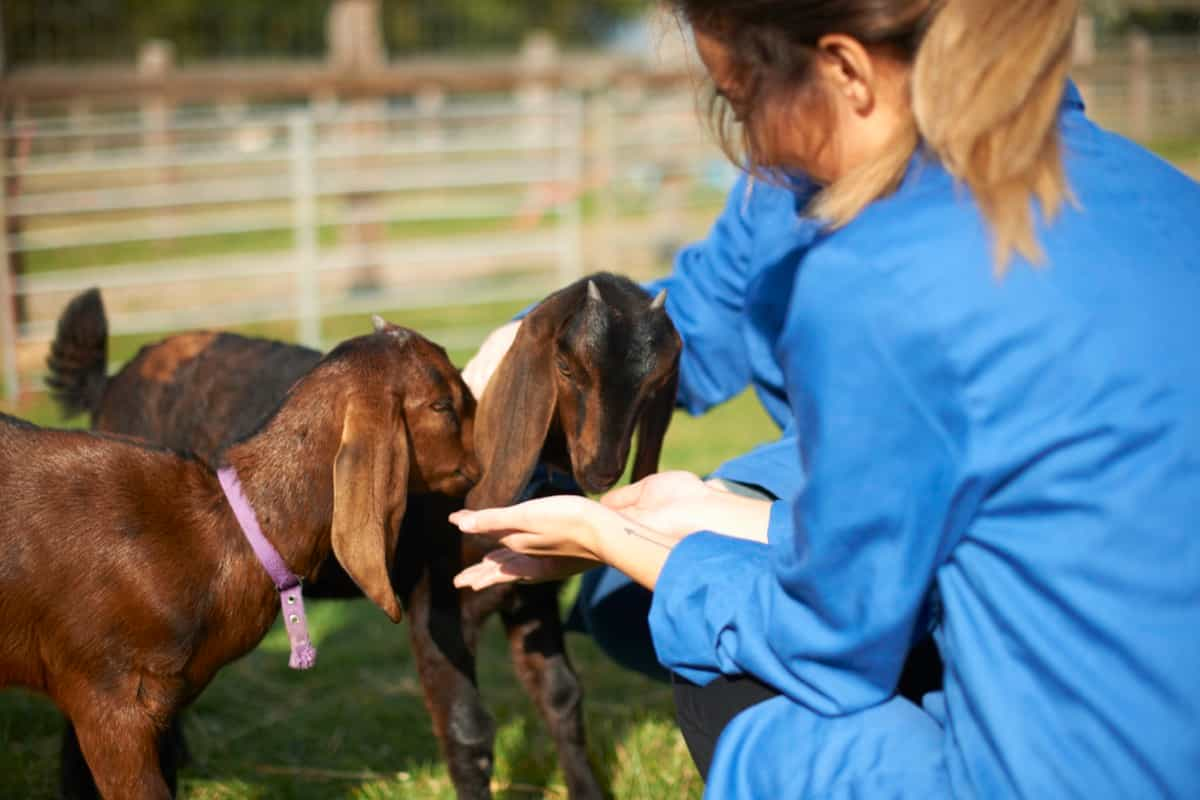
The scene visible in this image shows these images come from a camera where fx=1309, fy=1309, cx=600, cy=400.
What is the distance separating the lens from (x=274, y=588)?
9.73 ft

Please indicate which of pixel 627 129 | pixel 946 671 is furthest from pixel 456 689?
pixel 627 129

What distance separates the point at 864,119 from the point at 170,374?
275 cm

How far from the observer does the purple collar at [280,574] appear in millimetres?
2828

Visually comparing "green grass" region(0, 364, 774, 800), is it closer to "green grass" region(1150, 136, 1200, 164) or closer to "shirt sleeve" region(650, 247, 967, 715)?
"shirt sleeve" region(650, 247, 967, 715)

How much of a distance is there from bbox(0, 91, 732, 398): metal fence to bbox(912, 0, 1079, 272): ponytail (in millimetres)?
7462

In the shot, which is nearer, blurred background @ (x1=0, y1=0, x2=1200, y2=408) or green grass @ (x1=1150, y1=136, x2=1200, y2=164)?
blurred background @ (x1=0, y1=0, x2=1200, y2=408)

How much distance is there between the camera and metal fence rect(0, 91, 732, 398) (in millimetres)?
10086

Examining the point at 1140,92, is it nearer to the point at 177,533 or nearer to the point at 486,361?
the point at 486,361

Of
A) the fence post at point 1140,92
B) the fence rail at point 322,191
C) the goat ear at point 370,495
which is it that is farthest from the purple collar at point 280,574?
the fence post at point 1140,92

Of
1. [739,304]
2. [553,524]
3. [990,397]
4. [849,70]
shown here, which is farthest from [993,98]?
[739,304]

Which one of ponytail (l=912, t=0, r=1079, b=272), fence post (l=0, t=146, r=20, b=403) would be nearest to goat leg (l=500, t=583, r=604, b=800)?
ponytail (l=912, t=0, r=1079, b=272)

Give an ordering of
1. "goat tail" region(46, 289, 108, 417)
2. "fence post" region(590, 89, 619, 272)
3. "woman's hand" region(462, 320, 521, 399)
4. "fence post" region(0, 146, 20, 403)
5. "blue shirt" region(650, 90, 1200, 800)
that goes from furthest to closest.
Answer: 1. "fence post" region(590, 89, 619, 272)
2. "fence post" region(0, 146, 20, 403)
3. "goat tail" region(46, 289, 108, 417)
4. "woman's hand" region(462, 320, 521, 399)
5. "blue shirt" region(650, 90, 1200, 800)

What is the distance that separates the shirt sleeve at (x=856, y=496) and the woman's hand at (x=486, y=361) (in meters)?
1.44

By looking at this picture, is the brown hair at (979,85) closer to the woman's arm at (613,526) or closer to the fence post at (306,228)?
the woman's arm at (613,526)
